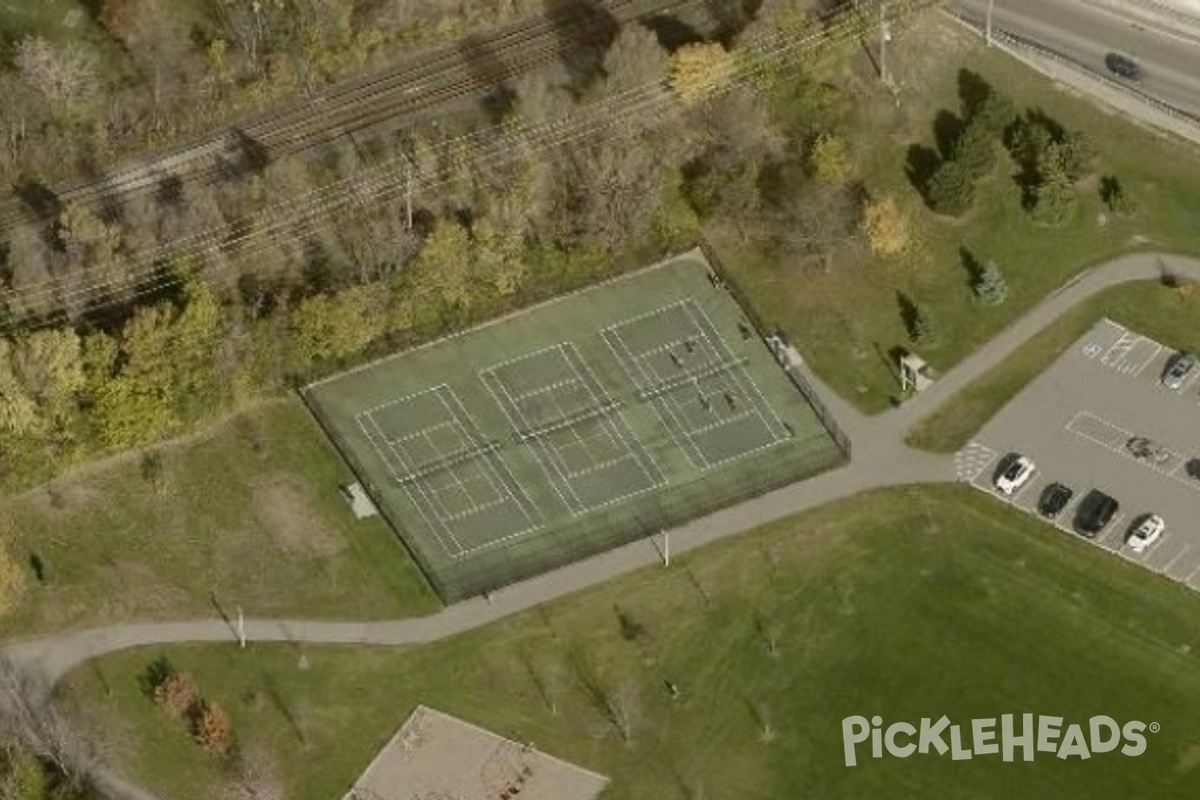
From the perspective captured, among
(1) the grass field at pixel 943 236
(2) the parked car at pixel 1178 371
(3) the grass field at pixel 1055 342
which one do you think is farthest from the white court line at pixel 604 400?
(2) the parked car at pixel 1178 371

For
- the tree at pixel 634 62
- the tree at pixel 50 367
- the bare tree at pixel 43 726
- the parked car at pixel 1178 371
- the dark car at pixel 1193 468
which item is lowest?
the bare tree at pixel 43 726

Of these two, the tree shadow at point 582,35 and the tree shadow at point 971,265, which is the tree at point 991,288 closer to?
the tree shadow at point 971,265

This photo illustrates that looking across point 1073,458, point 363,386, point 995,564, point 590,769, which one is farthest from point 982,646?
point 363,386

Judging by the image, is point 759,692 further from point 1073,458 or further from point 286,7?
point 286,7

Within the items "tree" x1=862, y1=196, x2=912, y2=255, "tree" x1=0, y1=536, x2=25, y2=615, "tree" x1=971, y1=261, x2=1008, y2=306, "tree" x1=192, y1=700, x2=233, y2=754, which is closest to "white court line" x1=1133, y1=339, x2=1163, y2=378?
"tree" x1=971, y1=261, x2=1008, y2=306

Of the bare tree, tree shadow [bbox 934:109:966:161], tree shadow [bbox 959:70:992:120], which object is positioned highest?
tree shadow [bbox 959:70:992:120]

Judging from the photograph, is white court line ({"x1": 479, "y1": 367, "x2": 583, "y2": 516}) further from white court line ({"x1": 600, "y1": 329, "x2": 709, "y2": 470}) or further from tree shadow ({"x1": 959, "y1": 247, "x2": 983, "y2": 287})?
tree shadow ({"x1": 959, "y1": 247, "x2": 983, "y2": 287})
